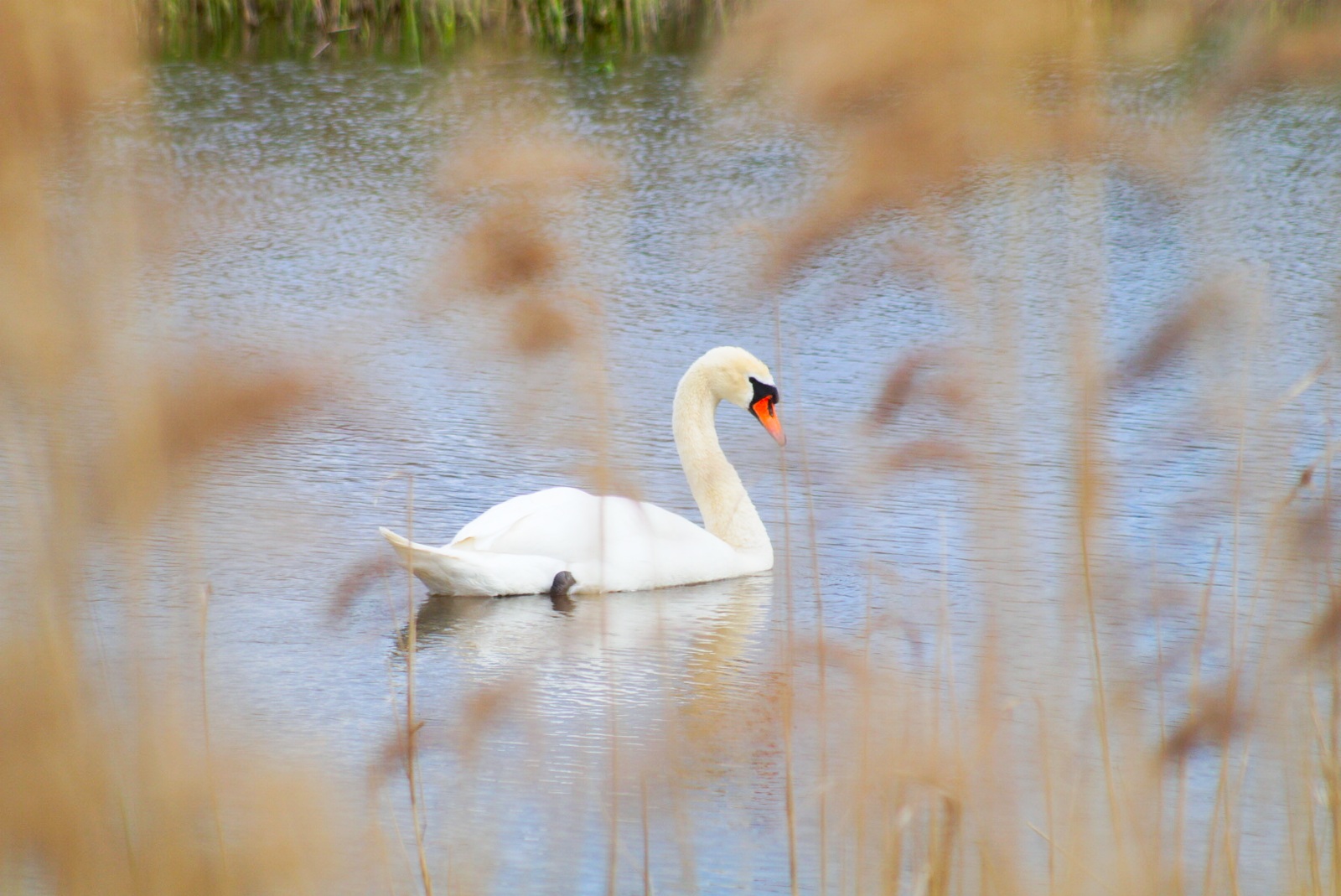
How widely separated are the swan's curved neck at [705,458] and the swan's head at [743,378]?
0.05 meters

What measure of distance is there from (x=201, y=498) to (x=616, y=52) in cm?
924

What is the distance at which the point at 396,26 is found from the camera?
49.3ft

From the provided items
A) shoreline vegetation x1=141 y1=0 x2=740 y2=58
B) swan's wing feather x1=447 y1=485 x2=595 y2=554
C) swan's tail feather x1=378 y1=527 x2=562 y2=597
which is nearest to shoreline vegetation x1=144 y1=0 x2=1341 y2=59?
shoreline vegetation x1=141 y1=0 x2=740 y2=58

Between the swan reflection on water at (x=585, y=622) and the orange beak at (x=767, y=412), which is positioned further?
the orange beak at (x=767, y=412)

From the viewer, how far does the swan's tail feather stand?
4812 mm

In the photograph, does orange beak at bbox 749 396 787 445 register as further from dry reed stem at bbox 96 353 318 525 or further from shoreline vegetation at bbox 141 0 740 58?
shoreline vegetation at bbox 141 0 740 58

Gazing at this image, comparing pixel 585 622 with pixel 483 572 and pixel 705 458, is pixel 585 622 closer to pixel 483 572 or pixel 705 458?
pixel 483 572

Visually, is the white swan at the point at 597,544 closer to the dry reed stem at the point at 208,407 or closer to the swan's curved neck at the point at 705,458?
the swan's curved neck at the point at 705,458

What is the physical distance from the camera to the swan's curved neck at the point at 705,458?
5.50 meters

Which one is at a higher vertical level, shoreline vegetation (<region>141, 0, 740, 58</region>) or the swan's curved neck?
shoreline vegetation (<region>141, 0, 740, 58</region>)

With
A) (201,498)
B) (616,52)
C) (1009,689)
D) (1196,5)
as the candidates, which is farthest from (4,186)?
(616,52)

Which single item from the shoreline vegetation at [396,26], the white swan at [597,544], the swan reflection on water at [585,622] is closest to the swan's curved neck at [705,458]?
the white swan at [597,544]

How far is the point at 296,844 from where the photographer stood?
67.5 inches

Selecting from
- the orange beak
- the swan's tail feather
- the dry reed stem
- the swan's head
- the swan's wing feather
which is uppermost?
the dry reed stem
